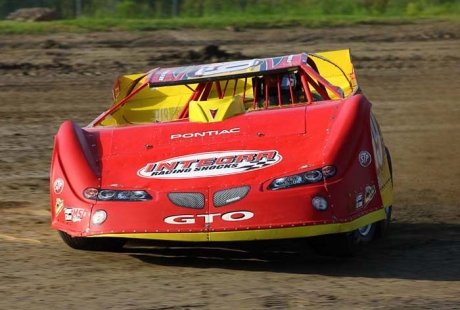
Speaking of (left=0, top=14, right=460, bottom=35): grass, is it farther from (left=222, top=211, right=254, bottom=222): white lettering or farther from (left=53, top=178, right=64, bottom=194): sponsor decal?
(left=222, top=211, right=254, bottom=222): white lettering

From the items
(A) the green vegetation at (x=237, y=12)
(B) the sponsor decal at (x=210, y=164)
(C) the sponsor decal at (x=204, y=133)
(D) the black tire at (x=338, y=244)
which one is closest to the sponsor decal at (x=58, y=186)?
(B) the sponsor decal at (x=210, y=164)

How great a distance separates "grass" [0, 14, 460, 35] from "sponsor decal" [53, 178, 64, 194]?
15.3 meters

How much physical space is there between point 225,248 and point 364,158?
1.14 metres

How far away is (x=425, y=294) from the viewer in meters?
6.05

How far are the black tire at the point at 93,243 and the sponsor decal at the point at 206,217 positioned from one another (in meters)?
0.77

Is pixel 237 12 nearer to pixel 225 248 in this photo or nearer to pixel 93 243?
pixel 225 248

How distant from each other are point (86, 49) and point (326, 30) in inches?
215

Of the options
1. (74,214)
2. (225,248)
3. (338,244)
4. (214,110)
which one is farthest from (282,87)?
(74,214)

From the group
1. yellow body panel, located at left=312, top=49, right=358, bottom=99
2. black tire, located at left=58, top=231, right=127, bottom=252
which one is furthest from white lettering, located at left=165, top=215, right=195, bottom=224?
yellow body panel, located at left=312, top=49, right=358, bottom=99

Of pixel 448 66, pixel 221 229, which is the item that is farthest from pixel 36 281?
pixel 448 66

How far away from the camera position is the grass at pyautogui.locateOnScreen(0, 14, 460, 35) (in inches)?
888

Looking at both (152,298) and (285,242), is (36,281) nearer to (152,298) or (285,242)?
(152,298)

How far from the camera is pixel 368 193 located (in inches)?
267

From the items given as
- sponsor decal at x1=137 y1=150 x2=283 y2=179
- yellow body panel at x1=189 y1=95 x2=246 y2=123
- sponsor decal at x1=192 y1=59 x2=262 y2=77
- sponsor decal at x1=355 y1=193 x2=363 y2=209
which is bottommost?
sponsor decal at x1=355 y1=193 x2=363 y2=209
